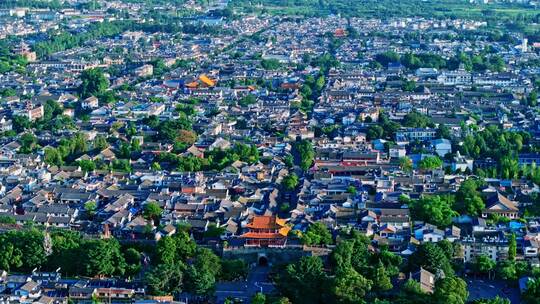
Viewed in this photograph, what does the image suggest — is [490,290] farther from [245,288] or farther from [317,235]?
[245,288]

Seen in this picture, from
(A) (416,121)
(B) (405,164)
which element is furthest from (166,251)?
(A) (416,121)

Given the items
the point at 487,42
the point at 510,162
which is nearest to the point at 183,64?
the point at 487,42

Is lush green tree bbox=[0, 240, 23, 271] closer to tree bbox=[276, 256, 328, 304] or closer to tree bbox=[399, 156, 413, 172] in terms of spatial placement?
tree bbox=[276, 256, 328, 304]

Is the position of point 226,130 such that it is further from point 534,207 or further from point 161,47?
point 161,47

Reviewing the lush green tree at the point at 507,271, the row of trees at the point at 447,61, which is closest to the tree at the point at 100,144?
the lush green tree at the point at 507,271

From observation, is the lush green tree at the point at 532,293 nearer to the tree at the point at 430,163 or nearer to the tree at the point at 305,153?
the tree at the point at 430,163

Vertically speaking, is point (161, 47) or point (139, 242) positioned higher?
point (139, 242)
